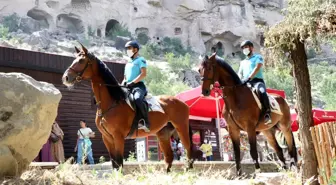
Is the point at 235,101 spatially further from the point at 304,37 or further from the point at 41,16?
the point at 41,16

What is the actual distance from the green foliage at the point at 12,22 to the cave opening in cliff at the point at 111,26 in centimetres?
1366

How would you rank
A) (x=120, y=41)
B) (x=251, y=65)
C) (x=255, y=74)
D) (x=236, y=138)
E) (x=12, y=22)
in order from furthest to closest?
(x=120, y=41), (x=12, y=22), (x=251, y=65), (x=255, y=74), (x=236, y=138)

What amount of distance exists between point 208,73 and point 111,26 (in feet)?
200

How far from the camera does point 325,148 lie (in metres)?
5.61

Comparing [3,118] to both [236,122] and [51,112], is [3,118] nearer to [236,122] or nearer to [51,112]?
[51,112]

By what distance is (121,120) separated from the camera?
727 cm

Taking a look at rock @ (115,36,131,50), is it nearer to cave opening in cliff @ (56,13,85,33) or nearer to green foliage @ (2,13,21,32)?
cave opening in cliff @ (56,13,85,33)

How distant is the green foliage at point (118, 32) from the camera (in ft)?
208

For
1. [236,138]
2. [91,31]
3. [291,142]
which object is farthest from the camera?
[91,31]

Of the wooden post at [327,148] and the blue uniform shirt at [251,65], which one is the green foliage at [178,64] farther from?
the wooden post at [327,148]

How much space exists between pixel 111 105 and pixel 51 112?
2.96m

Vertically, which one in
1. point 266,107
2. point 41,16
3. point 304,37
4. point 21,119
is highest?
point 41,16

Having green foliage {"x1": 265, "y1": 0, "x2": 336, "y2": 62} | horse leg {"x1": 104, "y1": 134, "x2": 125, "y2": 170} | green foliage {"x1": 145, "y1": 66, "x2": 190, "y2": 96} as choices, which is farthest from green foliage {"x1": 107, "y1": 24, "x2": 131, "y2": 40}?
green foliage {"x1": 265, "y1": 0, "x2": 336, "y2": 62}

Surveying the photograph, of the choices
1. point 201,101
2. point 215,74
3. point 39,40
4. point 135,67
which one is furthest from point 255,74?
point 39,40
